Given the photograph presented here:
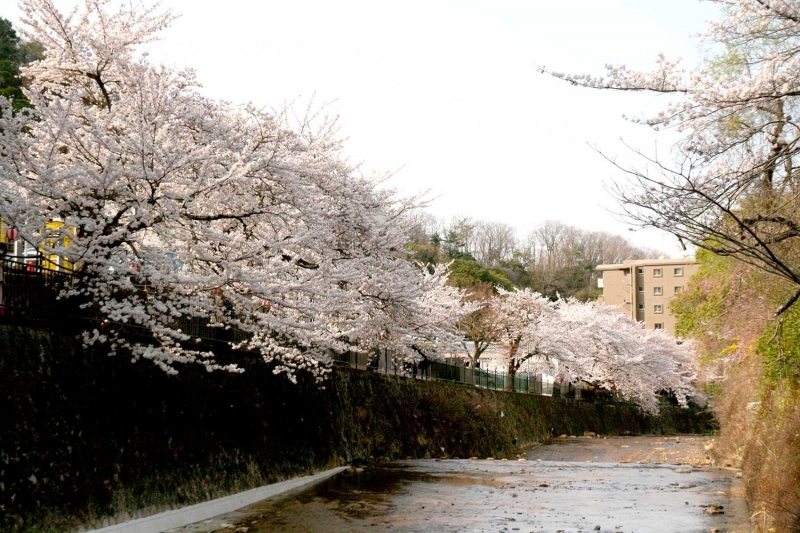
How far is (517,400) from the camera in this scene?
43.2 metres

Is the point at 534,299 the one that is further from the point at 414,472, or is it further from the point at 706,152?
the point at 706,152

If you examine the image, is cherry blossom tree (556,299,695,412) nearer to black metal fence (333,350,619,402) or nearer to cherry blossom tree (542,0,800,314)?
black metal fence (333,350,619,402)

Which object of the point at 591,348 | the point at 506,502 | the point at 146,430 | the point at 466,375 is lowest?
the point at 506,502

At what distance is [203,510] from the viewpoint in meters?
14.3

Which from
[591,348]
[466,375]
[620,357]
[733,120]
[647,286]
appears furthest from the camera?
[647,286]

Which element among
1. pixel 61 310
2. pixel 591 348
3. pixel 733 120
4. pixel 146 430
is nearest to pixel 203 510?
pixel 146 430

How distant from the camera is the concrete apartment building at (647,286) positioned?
87875 mm

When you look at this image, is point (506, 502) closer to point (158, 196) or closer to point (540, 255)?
point (158, 196)

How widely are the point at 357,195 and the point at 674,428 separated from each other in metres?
45.8

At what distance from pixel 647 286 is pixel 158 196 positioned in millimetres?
83143

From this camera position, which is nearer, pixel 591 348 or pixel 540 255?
pixel 591 348

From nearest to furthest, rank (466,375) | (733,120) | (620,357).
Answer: (733,120) → (466,375) → (620,357)

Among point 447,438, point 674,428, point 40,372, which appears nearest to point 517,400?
point 447,438

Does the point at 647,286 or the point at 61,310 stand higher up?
the point at 647,286
